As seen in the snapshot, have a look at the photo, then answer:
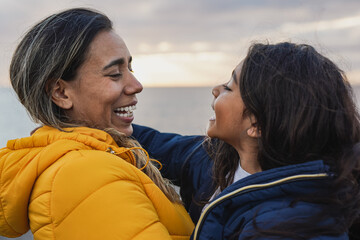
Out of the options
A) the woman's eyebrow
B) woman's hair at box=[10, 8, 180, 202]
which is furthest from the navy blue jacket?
the woman's eyebrow

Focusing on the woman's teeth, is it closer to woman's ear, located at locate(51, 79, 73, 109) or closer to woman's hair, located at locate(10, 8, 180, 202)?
woman's hair, located at locate(10, 8, 180, 202)

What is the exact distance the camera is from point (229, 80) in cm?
206

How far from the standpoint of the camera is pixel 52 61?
1980 millimetres

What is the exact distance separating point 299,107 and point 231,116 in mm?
350

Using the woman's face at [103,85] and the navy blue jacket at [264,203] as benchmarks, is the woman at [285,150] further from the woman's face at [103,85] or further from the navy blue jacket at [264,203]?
the woman's face at [103,85]

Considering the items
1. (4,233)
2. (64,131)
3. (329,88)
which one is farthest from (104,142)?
(329,88)

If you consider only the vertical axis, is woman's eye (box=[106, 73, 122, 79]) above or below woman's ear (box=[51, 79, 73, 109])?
above

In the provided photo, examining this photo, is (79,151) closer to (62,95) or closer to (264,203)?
(62,95)

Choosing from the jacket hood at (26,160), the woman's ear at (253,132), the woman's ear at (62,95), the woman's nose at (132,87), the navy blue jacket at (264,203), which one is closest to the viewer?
the navy blue jacket at (264,203)

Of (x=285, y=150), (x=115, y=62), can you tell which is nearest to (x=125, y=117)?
(x=115, y=62)

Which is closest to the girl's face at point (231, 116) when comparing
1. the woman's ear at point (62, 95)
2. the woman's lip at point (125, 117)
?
the woman's lip at point (125, 117)

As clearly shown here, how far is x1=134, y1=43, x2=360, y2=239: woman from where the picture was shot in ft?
4.97

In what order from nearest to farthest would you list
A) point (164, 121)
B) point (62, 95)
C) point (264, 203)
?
point (264, 203), point (62, 95), point (164, 121)

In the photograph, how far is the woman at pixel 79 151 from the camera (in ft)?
5.24
